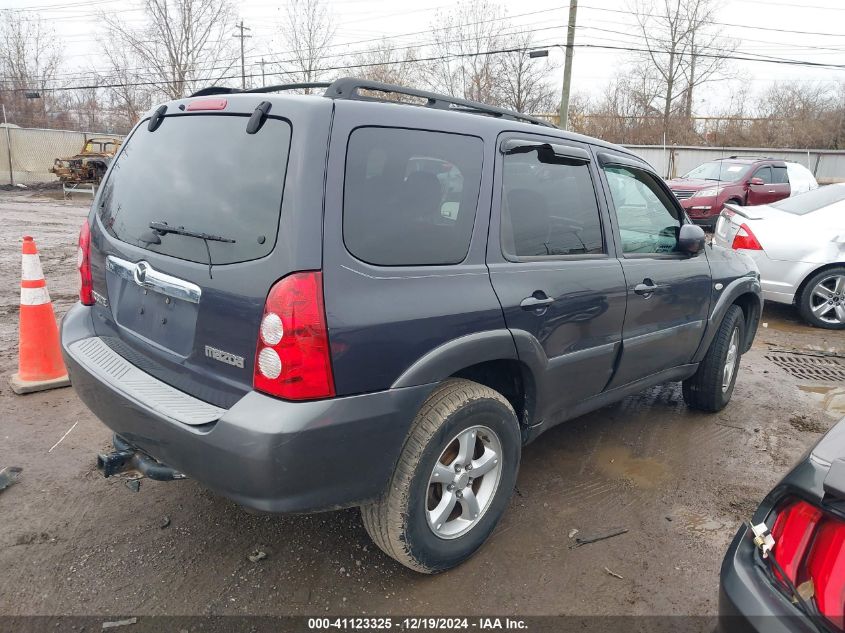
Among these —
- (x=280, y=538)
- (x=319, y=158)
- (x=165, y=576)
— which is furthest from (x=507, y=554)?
(x=319, y=158)

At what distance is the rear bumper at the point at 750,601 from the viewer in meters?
1.40

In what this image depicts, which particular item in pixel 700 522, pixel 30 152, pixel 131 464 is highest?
pixel 30 152

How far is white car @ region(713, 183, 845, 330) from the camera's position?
6672mm

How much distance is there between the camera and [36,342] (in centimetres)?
420

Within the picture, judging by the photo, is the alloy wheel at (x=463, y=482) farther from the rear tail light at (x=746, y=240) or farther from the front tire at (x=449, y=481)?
the rear tail light at (x=746, y=240)

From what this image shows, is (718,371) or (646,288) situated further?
(718,371)

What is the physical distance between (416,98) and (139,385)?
177 cm

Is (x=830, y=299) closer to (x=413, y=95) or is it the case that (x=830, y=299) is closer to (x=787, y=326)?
(x=787, y=326)

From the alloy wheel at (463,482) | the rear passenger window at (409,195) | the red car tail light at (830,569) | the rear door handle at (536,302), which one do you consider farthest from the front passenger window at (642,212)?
the red car tail light at (830,569)

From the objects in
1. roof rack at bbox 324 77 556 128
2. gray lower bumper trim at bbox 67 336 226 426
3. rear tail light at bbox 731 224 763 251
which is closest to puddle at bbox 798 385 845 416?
rear tail light at bbox 731 224 763 251

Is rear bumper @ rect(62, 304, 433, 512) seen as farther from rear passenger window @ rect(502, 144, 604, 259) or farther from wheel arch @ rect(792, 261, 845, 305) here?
wheel arch @ rect(792, 261, 845, 305)

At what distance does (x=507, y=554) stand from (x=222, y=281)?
1.74m

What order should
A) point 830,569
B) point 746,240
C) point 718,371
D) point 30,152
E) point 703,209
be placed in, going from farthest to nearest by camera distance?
1. point 30,152
2. point 703,209
3. point 746,240
4. point 718,371
5. point 830,569

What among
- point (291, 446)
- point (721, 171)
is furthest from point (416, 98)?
point (721, 171)
